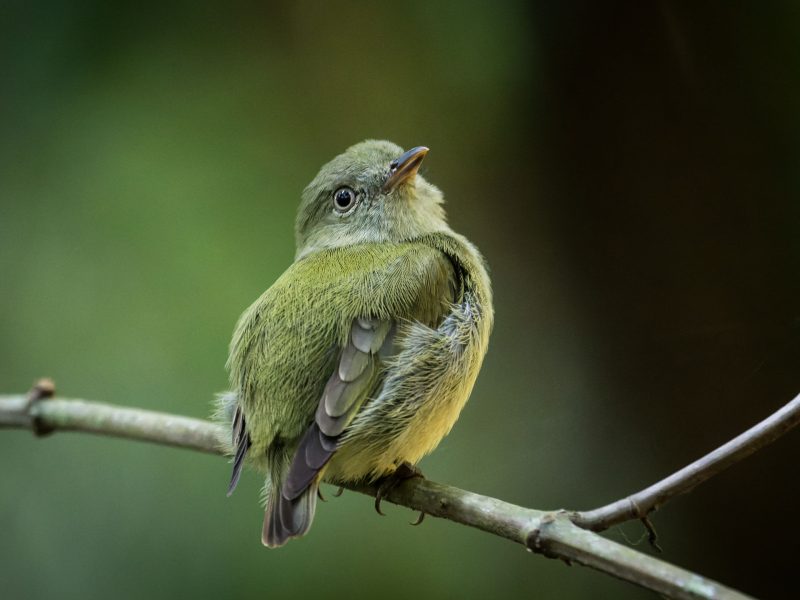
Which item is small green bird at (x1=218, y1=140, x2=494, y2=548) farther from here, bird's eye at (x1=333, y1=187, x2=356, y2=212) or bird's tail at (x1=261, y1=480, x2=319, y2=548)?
bird's eye at (x1=333, y1=187, x2=356, y2=212)

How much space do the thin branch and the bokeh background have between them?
0.52 metres

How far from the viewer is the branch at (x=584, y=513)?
1.23 m

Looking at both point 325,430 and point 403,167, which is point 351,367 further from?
point 403,167

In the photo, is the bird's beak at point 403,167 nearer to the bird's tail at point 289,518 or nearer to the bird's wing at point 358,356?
the bird's wing at point 358,356

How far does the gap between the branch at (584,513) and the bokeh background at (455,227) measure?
517mm

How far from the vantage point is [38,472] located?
2.73 metres

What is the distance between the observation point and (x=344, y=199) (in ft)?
7.86

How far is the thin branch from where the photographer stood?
4.39 ft

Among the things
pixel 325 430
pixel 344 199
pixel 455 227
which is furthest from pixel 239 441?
pixel 455 227

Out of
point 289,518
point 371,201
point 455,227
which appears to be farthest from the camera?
point 455,227

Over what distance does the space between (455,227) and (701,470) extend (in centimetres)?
140

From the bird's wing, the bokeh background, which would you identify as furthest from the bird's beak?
the bokeh background

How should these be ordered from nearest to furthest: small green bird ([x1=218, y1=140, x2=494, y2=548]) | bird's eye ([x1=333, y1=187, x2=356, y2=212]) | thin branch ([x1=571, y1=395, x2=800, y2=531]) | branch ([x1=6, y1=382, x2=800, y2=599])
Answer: branch ([x1=6, y1=382, x2=800, y2=599])
thin branch ([x1=571, y1=395, x2=800, y2=531])
small green bird ([x1=218, y1=140, x2=494, y2=548])
bird's eye ([x1=333, y1=187, x2=356, y2=212])

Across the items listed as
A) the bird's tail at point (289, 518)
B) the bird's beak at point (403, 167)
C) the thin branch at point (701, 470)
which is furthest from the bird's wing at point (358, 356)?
the thin branch at point (701, 470)
